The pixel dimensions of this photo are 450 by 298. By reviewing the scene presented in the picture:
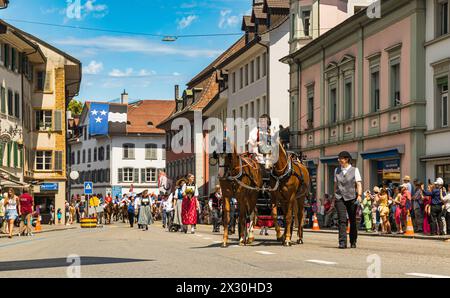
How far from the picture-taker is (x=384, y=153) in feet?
124

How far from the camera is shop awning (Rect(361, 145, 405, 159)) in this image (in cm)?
3609

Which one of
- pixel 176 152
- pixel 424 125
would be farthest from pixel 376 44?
pixel 176 152

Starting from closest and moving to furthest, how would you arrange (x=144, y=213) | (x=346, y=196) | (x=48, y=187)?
(x=346, y=196) < (x=144, y=213) < (x=48, y=187)

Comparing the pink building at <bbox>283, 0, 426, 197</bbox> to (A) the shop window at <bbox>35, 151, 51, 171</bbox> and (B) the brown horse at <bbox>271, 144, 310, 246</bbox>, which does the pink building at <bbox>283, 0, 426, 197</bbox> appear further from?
(A) the shop window at <bbox>35, 151, 51, 171</bbox>

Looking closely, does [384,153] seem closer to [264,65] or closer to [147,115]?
[264,65]

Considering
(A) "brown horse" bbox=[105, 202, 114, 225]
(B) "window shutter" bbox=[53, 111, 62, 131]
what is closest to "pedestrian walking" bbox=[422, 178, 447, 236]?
(A) "brown horse" bbox=[105, 202, 114, 225]

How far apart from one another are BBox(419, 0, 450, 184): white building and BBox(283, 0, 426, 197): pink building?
1.48ft

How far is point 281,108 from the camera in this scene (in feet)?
198

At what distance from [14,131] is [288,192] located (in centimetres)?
4070

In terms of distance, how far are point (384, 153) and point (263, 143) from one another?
19.3m

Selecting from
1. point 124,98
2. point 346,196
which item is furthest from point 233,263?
point 124,98

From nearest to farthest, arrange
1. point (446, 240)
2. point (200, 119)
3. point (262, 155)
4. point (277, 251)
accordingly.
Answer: point (277, 251)
point (262, 155)
point (446, 240)
point (200, 119)

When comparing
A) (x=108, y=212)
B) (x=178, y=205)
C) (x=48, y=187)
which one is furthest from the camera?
(x=48, y=187)

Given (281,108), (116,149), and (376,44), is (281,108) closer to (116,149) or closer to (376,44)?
(376,44)
